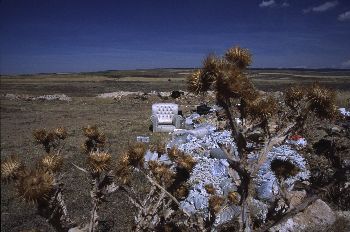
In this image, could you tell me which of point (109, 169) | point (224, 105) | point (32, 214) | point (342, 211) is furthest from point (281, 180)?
point (32, 214)

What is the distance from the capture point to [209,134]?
49.4 ft

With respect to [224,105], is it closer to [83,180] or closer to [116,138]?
[83,180]

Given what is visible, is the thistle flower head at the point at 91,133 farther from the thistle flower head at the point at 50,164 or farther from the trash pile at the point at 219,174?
the trash pile at the point at 219,174

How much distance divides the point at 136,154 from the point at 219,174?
573 centimetres

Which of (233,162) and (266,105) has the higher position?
(266,105)

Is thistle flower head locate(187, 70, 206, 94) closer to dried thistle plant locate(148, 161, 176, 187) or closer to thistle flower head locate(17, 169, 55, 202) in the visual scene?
thistle flower head locate(17, 169, 55, 202)

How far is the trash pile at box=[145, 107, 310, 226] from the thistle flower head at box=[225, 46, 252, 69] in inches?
50.7

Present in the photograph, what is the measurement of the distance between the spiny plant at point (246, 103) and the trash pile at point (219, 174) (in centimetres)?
80

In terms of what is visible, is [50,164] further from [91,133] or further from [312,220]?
[312,220]

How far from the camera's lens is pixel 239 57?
3537mm

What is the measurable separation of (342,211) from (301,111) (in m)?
5.36

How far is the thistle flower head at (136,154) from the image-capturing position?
15.2 feet

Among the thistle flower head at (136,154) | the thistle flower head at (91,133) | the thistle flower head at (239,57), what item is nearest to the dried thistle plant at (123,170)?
the thistle flower head at (136,154)

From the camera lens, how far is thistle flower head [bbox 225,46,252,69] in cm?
353
